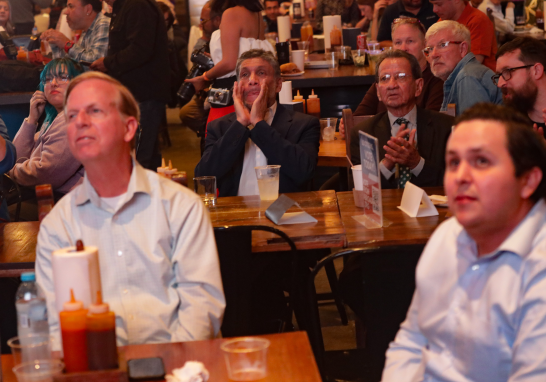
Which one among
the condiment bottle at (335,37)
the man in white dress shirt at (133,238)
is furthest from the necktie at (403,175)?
the condiment bottle at (335,37)

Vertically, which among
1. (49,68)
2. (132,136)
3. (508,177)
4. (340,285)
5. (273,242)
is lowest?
(340,285)

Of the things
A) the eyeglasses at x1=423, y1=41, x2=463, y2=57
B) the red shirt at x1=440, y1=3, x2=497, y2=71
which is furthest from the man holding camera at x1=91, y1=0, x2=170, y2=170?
the red shirt at x1=440, y1=3, x2=497, y2=71

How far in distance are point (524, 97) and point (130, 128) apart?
2.04 meters

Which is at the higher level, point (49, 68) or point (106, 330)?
point (49, 68)

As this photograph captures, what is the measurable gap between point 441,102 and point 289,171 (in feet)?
4.91

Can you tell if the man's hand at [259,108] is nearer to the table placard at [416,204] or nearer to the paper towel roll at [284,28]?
the table placard at [416,204]

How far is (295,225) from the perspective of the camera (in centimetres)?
253

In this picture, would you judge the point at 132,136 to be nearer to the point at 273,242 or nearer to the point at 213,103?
the point at 273,242

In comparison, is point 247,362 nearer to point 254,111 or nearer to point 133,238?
point 133,238

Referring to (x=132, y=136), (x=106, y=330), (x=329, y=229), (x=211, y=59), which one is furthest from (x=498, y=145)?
(x=211, y=59)

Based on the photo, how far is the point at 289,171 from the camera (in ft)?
10.6

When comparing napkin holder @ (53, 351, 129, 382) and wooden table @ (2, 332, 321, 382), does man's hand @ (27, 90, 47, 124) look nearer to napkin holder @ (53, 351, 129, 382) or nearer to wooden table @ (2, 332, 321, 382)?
wooden table @ (2, 332, 321, 382)

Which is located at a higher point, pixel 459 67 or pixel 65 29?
pixel 65 29

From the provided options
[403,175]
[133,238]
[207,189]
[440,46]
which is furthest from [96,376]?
[440,46]
